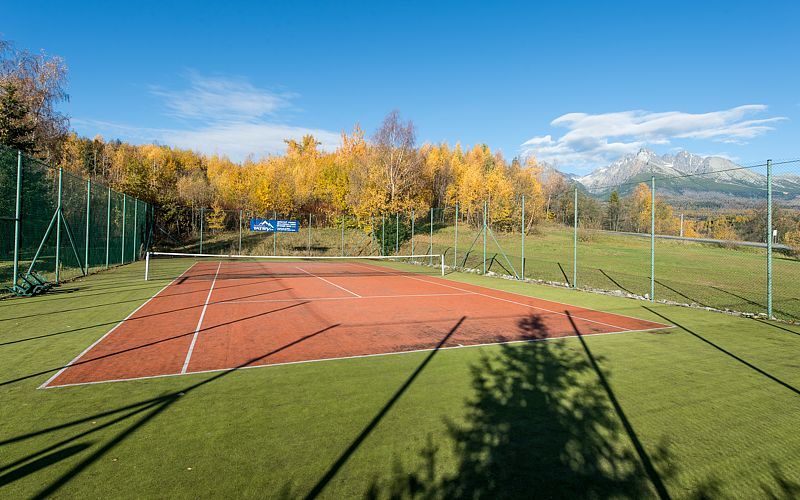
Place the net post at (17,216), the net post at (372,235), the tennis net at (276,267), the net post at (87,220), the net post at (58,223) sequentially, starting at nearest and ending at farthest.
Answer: the net post at (17,216)
the net post at (58,223)
the net post at (87,220)
the tennis net at (276,267)
the net post at (372,235)

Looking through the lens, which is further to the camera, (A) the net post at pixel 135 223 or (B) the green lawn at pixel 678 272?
(A) the net post at pixel 135 223

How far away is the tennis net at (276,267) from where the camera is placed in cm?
1973

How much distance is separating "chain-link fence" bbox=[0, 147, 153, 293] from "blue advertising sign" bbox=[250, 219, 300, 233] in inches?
471

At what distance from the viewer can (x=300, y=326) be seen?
899 cm

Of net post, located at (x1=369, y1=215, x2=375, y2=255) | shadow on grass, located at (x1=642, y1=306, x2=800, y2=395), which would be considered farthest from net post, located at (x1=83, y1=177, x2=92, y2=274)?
shadow on grass, located at (x1=642, y1=306, x2=800, y2=395)

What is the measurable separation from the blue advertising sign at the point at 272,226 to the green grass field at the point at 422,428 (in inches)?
1065

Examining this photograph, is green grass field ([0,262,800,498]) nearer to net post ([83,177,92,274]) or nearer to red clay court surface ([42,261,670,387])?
red clay court surface ([42,261,670,387])

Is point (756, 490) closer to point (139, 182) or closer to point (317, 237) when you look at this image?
point (317, 237)

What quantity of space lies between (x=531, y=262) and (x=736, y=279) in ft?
30.6

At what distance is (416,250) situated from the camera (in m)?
32.5

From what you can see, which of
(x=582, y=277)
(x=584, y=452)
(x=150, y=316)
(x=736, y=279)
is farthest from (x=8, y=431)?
(x=736, y=279)

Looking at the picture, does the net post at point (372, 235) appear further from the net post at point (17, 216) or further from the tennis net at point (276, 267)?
the net post at point (17, 216)

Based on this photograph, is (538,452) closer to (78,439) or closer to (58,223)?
(78,439)

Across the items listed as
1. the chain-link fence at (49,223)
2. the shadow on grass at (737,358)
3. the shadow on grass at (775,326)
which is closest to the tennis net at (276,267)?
the chain-link fence at (49,223)
